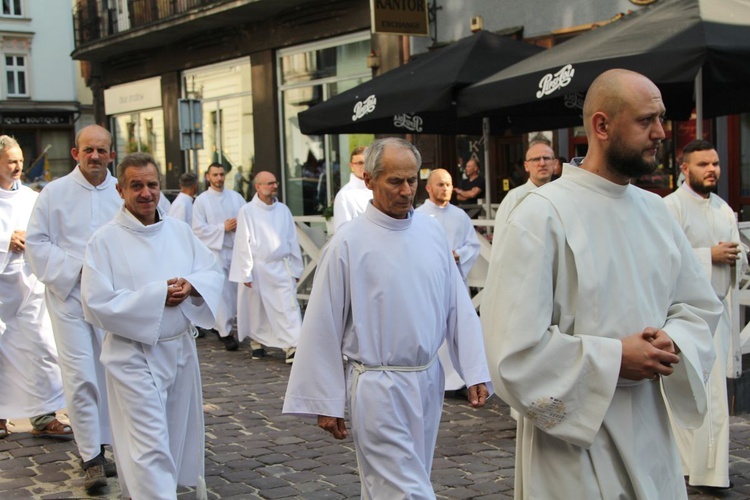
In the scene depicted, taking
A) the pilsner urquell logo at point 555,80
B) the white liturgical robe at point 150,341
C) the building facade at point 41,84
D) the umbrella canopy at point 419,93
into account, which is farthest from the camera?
the building facade at point 41,84

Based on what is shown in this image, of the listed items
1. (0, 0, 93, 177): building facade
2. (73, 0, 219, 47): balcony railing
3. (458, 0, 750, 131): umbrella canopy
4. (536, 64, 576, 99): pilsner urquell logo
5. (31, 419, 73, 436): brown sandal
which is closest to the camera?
(458, 0, 750, 131): umbrella canopy

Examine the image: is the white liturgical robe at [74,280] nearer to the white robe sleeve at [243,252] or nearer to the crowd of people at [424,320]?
the crowd of people at [424,320]

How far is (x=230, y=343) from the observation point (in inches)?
486

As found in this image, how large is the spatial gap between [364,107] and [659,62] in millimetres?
4068

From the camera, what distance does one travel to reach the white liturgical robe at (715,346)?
20.0 feet

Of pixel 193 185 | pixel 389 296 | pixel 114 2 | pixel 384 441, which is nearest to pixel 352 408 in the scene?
pixel 384 441

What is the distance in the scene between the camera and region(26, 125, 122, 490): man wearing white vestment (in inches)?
262

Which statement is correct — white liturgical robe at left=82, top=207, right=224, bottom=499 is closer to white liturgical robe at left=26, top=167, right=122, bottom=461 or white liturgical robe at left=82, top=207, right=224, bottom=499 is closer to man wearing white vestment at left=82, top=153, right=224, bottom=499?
man wearing white vestment at left=82, top=153, right=224, bottom=499

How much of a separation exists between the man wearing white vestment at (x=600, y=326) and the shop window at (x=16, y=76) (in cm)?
4457

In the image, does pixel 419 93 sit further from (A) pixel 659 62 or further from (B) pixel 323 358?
(B) pixel 323 358

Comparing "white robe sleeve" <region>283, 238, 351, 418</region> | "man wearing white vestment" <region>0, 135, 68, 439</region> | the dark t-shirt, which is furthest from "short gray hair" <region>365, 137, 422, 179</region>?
the dark t-shirt

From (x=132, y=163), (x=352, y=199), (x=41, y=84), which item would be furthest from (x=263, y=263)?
(x=41, y=84)

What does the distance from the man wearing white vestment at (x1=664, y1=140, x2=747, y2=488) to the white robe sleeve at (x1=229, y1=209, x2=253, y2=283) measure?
20.3 ft

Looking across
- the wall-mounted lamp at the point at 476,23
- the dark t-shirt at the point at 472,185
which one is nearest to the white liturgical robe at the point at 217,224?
the dark t-shirt at the point at 472,185
